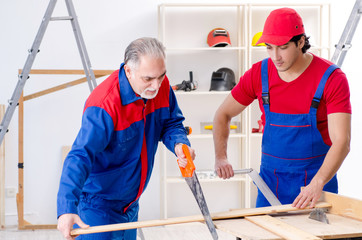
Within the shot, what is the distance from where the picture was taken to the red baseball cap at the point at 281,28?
2342mm

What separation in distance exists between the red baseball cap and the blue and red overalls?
0.55 m

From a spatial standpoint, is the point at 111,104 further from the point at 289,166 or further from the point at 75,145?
the point at 289,166

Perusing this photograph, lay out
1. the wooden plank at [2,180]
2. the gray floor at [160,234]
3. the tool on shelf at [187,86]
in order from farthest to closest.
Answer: the tool on shelf at [187,86] → the wooden plank at [2,180] → the gray floor at [160,234]

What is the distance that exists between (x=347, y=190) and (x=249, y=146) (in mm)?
1362

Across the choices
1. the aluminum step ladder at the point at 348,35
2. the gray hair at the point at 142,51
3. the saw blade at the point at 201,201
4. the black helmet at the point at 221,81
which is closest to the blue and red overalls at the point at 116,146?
the gray hair at the point at 142,51

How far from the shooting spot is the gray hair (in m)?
1.97

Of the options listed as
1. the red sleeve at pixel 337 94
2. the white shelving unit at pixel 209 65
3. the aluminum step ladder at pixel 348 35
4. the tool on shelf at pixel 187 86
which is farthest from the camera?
the white shelving unit at pixel 209 65

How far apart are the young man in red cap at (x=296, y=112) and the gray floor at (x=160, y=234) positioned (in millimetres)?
2437

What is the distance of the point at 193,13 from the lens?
560 cm

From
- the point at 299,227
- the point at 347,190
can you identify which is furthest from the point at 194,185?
the point at 347,190

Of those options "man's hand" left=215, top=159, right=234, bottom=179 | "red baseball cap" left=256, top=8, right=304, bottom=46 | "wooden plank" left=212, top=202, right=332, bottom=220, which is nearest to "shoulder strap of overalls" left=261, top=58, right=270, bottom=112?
"red baseball cap" left=256, top=8, right=304, bottom=46

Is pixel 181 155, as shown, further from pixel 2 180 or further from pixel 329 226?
pixel 2 180

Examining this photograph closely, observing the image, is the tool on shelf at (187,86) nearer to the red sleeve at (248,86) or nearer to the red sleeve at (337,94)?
the red sleeve at (248,86)

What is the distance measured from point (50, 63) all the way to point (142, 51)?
3.66 meters
